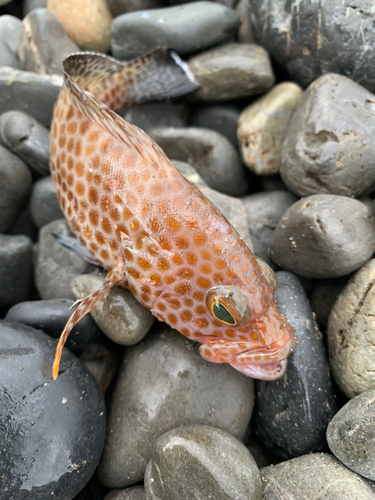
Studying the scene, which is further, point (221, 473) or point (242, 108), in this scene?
point (242, 108)

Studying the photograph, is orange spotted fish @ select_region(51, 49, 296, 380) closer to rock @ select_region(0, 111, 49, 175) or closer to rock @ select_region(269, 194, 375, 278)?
rock @ select_region(269, 194, 375, 278)

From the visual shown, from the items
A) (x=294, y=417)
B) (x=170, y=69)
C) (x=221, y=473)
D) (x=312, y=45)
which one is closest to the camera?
(x=221, y=473)

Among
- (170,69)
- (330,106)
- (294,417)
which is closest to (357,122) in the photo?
(330,106)

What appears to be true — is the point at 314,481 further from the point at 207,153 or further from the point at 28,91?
the point at 28,91

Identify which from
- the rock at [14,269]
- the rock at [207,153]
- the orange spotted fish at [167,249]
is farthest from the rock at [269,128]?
the rock at [14,269]

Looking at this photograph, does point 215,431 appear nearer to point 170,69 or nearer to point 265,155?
point 265,155

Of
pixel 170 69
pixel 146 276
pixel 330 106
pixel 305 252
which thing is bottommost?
pixel 146 276

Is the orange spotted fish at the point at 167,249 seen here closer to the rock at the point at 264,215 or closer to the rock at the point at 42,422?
the rock at the point at 42,422
